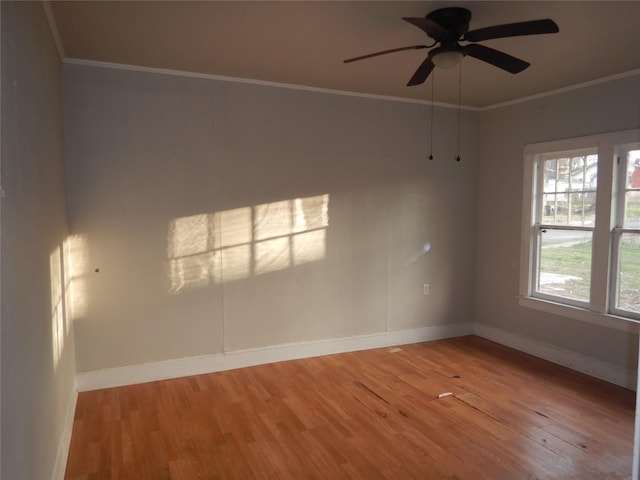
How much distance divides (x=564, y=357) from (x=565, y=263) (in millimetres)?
899

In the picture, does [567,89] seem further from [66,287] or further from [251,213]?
[66,287]

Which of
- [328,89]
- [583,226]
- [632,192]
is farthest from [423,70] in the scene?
[583,226]

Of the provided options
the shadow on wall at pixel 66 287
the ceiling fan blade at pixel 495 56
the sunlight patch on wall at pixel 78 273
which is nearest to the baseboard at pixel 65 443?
the shadow on wall at pixel 66 287

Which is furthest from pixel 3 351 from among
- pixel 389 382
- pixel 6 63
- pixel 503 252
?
pixel 503 252

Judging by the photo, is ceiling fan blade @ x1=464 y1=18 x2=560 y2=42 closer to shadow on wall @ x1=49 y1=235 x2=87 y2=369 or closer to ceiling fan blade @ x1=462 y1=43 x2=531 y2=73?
ceiling fan blade @ x1=462 y1=43 x2=531 y2=73

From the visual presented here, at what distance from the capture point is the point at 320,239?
4301mm

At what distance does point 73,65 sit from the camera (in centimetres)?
334

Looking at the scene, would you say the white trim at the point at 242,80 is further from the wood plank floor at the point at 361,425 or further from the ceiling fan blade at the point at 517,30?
the wood plank floor at the point at 361,425

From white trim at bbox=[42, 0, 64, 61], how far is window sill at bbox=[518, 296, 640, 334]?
4.63 m

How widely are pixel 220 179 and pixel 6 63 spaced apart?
2.35 m

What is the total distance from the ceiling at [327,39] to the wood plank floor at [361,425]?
103 inches

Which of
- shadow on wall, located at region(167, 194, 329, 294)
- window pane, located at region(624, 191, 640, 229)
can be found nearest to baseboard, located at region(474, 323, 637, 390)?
window pane, located at region(624, 191, 640, 229)

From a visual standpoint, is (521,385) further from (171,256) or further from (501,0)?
(171,256)

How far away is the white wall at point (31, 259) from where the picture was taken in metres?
1.45
